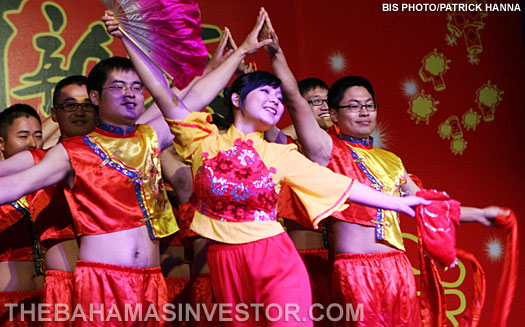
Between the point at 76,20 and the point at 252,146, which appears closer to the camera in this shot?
the point at 252,146

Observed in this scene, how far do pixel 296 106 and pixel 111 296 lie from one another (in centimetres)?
121

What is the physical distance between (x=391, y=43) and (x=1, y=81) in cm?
271

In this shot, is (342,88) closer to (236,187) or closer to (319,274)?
(319,274)

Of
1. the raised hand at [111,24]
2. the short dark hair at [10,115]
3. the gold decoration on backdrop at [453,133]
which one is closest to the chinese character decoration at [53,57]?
the short dark hair at [10,115]

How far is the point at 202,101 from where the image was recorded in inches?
115

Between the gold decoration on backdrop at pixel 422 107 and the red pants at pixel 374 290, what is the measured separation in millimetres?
1827

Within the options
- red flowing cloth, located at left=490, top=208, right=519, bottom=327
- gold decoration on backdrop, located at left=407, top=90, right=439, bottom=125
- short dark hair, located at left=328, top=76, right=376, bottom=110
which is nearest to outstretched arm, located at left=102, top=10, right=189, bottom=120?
short dark hair, located at left=328, top=76, right=376, bottom=110

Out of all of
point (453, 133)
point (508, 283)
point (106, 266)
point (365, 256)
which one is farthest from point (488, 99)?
point (106, 266)

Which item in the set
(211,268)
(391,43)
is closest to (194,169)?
(211,268)

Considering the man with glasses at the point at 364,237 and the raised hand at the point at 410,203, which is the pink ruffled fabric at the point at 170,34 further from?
the raised hand at the point at 410,203

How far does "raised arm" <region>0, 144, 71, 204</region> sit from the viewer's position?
7.94ft

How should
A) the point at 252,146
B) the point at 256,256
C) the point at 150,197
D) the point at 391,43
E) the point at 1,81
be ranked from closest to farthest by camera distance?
the point at 256,256
the point at 252,146
the point at 150,197
the point at 1,81
the point at 391,43

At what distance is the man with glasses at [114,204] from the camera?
267 cm

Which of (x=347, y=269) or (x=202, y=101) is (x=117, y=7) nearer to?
(x=202, y=101)
